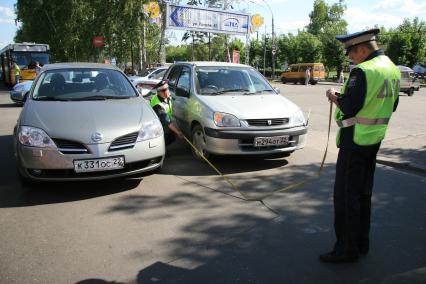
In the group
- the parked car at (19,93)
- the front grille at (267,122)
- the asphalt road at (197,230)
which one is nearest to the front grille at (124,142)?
the asphalt road at (197,230)

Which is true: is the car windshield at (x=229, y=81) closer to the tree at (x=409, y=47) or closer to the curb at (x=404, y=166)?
the curb at (x=404, y=166)

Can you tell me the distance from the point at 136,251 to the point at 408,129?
Result: 9.11 meters

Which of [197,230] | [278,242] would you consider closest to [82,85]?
[197,230]

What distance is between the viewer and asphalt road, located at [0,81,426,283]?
3178 mm

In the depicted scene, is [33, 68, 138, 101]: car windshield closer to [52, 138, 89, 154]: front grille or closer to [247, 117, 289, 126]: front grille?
[52, 138, 89, 154]: front grille

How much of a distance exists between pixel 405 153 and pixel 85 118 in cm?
564

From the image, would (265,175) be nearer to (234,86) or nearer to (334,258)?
(234,86)

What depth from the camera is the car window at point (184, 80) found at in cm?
726

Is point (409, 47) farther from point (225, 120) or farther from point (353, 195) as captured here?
point (353, 195)

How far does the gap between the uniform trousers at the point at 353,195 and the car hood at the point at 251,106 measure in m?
2.82

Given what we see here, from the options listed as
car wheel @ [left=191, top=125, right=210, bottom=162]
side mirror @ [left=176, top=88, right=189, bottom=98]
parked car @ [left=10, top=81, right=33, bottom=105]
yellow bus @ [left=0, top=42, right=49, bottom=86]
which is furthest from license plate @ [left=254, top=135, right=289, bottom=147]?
yellow bus @ [left=0, top=42, right=49, bottom=86]

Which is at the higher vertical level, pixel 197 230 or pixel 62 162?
pixel 62 162

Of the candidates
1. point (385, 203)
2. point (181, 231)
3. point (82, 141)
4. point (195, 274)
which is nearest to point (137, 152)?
point (82, 141)

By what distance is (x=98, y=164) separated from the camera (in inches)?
184
